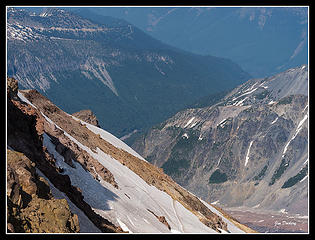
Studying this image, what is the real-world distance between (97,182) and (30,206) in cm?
2471

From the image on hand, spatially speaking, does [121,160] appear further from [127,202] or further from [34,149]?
[34,149]

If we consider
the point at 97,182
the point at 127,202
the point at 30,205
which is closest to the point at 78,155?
the point at 97,182

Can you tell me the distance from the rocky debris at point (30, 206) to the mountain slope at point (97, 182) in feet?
Result: 16.2

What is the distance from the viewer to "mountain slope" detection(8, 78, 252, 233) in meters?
41.3

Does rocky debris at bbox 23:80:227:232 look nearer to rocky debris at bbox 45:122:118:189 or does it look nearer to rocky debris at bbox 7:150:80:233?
rocky debris at bbox 45:122:118:189

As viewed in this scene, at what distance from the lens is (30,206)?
1233 inches

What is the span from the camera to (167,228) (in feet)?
177

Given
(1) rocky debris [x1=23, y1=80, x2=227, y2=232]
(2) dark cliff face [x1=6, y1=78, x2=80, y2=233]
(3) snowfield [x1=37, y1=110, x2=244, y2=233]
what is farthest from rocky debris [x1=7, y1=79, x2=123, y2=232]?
(1) rocky debris [x1=23, y1=80, x2=227, y2=232]

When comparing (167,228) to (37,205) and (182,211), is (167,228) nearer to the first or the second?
(182,211)

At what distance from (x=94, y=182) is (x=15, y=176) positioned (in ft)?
76.3

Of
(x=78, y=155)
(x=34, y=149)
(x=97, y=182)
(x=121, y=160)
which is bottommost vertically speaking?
(x=97, y=182)

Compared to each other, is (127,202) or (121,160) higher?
(121,160)

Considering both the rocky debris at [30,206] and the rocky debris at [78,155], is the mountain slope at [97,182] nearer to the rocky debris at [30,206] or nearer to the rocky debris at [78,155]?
the rocky debris at [78,155]
